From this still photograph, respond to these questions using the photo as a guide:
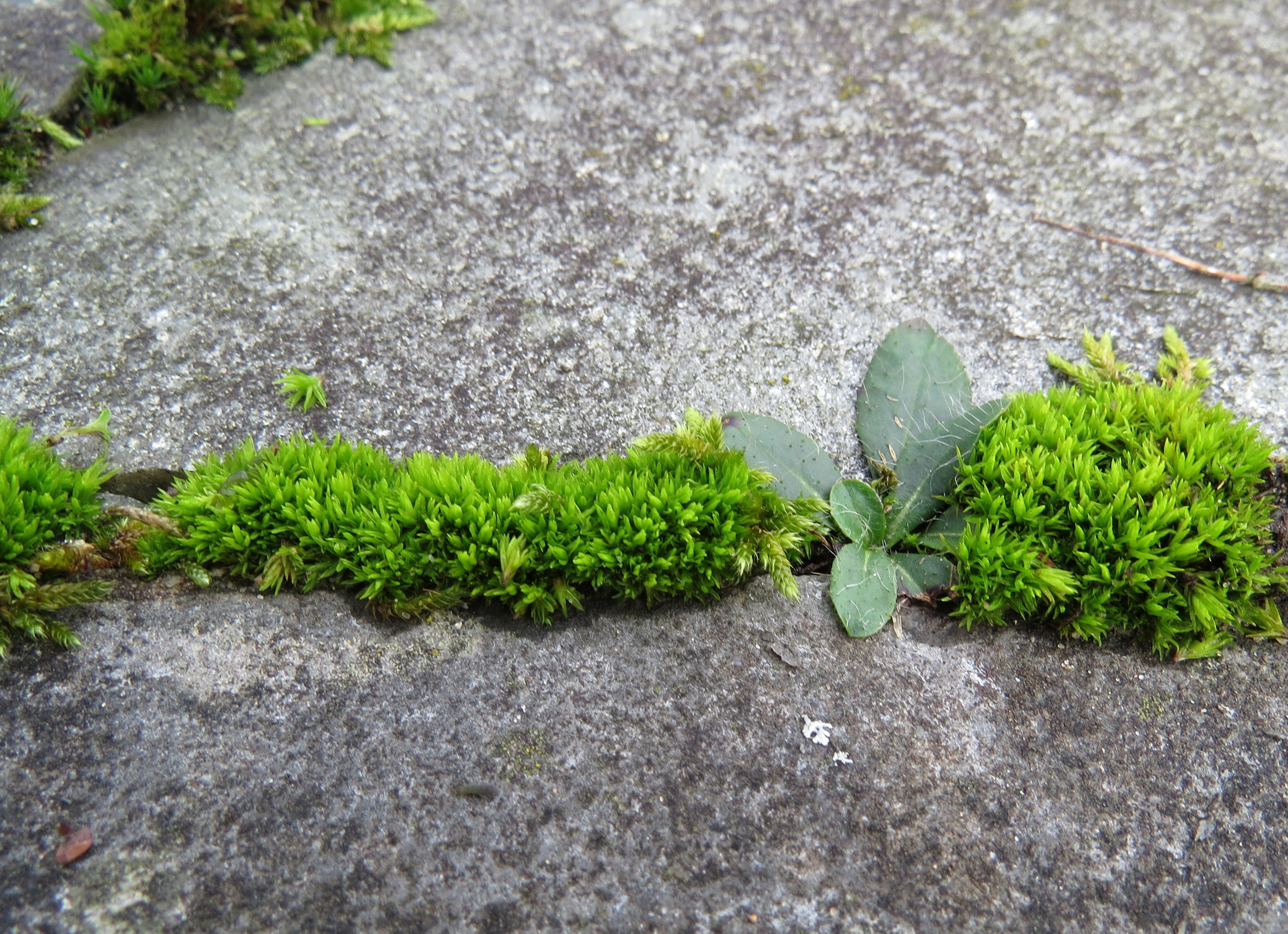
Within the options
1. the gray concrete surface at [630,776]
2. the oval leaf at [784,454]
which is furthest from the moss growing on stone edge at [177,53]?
the oval leaf at [784,454]

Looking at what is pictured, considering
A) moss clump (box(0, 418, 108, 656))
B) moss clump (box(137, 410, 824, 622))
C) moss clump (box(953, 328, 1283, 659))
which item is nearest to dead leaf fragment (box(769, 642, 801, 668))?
moss clump (box(137, 410, 824, 622))

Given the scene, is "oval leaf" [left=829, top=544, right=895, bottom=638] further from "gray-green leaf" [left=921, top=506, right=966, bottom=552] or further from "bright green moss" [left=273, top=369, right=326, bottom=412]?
"bright green moss" [left=273, top=369, right=326, bottom=412]

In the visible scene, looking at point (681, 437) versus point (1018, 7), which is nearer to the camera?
point (681, 437)

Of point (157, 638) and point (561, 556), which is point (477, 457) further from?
point (157, 638)

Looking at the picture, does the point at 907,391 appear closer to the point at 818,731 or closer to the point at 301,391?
the point at 818,731

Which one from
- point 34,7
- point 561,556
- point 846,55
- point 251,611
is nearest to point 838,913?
point 561,556
